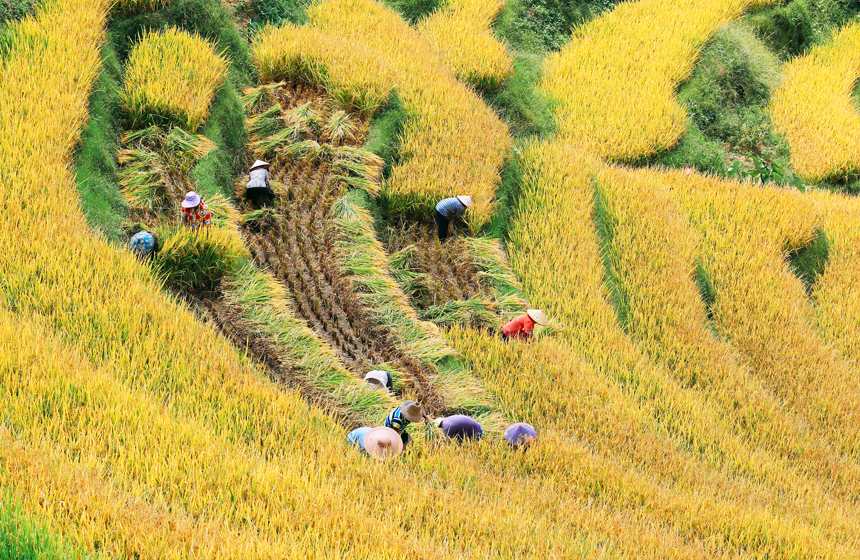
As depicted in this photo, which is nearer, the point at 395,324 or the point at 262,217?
the point at 395,324

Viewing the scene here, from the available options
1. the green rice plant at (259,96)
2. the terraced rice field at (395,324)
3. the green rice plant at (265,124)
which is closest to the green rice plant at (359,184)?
the terraced rice field at (395,324)

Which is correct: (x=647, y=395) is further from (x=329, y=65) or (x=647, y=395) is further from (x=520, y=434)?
(x=329, y=65)

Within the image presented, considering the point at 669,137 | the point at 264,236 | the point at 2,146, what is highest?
the point at 669,137

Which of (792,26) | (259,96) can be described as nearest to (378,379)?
(259,96)

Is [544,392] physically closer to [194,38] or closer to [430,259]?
[430,259]

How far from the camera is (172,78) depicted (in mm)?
6160

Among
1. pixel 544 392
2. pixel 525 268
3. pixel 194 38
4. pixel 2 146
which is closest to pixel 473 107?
pixel 525 268

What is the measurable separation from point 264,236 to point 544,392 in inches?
105

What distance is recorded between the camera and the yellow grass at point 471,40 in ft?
28.3

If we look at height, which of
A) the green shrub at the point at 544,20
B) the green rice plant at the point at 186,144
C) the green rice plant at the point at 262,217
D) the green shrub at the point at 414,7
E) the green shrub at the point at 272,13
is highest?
the green shrub at the point at 544,20

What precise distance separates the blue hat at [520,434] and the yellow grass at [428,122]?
8.34ft

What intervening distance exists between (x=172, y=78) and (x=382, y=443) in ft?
14.0

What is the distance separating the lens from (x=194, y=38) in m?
6.72

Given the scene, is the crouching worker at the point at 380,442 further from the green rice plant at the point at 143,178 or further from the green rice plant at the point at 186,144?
the green rice plant at the point at 186,144
